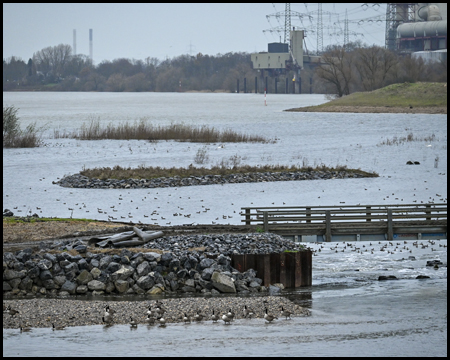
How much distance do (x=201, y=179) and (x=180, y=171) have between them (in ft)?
7.57

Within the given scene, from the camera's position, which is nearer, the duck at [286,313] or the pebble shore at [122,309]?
the pebble shore at [122,309]

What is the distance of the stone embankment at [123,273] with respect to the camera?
20.9 metres

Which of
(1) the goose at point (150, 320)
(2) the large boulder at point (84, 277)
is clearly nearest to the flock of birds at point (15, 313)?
(1) the goose at point (150, 320)

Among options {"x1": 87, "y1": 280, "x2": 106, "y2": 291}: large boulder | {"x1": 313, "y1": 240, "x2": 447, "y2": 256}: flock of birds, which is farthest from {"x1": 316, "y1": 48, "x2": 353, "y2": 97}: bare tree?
{"x1": 87, "y1": 280, "x2": 106, "y2": 291}: large boulder

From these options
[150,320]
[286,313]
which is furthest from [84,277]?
[286,313]

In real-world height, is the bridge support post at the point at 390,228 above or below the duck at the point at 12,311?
above

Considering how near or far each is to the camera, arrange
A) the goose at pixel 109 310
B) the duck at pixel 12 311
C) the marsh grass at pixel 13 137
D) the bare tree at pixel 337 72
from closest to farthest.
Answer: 1. the duck at pixel 12 311
2. the goose at pixel 109 310
3. the marsh grass at pixel 13 137
4. the bare tree at pixel 337 72

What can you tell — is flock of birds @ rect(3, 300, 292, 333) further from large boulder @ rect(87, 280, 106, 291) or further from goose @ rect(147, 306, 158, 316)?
large boulder @ rect(87, 280, 106, 291)

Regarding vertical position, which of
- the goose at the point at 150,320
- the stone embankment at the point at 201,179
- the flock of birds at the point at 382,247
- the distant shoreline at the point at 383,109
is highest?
the distant shoreline at the point at 383,109

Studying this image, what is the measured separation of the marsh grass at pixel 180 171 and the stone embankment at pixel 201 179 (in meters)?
0.53

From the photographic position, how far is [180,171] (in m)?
46.8

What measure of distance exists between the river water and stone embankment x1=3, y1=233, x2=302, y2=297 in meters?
2.07

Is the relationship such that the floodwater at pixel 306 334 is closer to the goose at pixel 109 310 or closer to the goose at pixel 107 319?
the goose at pixel 107 319

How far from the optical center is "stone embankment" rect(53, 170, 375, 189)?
43.2m
